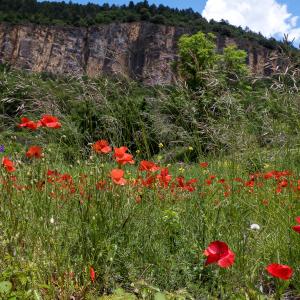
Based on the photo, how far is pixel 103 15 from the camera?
3319 inches

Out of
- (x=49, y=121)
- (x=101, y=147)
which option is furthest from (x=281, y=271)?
(x=49, y=121)

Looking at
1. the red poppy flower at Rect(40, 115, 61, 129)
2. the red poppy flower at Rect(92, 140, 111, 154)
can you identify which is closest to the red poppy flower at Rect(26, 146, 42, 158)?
the red poppy flower at Rect(40, 115, 61, 129)

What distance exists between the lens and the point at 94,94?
2.76 m

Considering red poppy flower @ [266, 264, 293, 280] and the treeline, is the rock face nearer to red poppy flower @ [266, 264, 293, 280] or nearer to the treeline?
the treeline

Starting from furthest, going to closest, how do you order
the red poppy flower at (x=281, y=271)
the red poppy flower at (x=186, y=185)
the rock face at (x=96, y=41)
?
the rock face at (x=96, y=41), the red poppy flower at (x=186, y=185), the red poppy flower at (x=281, y=271)

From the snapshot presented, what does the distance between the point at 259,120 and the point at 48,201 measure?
157cm

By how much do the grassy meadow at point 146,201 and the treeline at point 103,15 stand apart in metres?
75.4

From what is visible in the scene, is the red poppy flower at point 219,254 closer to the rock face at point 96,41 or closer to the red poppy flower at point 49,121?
the red poppy flower at point 49,121

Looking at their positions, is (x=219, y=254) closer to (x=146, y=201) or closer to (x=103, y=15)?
(x=146, y=201)

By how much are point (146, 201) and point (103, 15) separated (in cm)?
8573

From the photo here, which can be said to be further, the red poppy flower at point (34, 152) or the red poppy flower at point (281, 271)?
the red poppy flower at point (34, 152)

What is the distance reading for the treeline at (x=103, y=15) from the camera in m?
77.4

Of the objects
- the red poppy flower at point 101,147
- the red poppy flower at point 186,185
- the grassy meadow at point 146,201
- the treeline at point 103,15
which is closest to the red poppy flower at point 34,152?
the grassy meadow at point 146,201

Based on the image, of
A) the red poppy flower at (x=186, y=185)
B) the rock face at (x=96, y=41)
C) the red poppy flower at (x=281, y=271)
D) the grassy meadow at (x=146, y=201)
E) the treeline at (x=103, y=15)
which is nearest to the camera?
the red poppy flower at (x=281, y=271)
